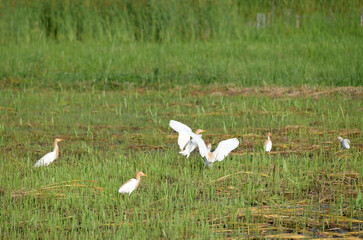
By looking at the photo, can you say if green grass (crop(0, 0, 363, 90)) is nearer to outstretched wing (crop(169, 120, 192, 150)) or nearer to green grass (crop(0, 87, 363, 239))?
green grass (crop(0, 87, 363, 239))

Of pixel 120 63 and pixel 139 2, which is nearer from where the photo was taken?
pixel 120 63

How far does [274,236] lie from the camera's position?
3.64 meters

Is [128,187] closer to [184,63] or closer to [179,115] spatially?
[179,115]

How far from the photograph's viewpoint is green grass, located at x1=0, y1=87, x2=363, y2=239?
3.85 m

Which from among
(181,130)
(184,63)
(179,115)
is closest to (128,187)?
(181,130)

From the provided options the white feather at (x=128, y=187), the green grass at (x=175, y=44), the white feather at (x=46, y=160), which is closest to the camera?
the white feather at (x=128, y=187)

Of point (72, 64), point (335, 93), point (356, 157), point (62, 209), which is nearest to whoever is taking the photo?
point (62, 209)

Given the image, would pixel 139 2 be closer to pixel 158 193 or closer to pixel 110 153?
pixel 110 153

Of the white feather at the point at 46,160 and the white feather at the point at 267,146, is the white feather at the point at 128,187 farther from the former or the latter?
the white feather at the point at 267,146

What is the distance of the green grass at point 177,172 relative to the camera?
385 cm

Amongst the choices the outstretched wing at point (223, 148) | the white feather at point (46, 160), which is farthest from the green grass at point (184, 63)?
the outstretched wing at point (223, 148)

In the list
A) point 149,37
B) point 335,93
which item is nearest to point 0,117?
point 335,93

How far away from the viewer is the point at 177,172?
16.6ft

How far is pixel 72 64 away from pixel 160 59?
5.77 feet
